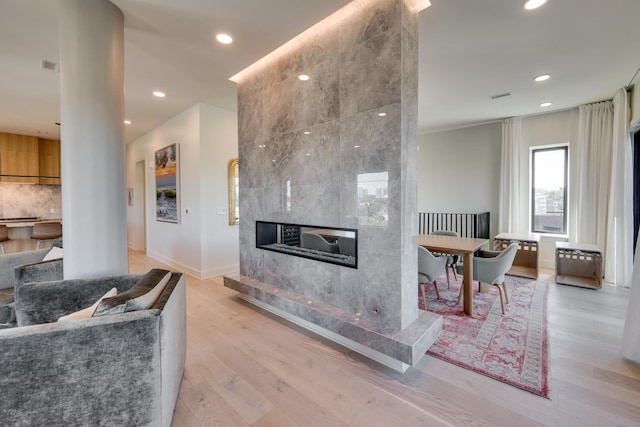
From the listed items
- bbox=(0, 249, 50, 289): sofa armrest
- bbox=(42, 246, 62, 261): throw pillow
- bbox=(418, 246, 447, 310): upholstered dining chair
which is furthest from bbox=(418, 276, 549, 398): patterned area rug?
bbox=(0, 249, 50, 289): sofa armrest

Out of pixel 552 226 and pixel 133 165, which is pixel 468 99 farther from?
pixel 133 165

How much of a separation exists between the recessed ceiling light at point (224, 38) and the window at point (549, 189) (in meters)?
5.71

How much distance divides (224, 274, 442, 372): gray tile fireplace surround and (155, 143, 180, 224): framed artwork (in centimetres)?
303

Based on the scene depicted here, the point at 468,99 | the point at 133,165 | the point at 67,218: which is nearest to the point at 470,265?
the point at 468,99

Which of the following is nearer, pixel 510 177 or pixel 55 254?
→ pixel 55 254

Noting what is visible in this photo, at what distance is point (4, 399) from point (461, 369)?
2.71 m

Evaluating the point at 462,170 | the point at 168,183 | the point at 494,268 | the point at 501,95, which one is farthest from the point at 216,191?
the point at 462,170

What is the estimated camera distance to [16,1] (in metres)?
2.20

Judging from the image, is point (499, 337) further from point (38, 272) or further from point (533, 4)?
point (38, 272)

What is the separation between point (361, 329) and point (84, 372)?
176cm

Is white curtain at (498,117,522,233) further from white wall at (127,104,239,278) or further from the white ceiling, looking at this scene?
white wall at (127,104,239,278)

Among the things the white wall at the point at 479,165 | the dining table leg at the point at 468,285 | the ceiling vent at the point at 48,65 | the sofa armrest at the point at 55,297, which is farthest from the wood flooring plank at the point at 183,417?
the white wall at the point at 479,165

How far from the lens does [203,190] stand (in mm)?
4539

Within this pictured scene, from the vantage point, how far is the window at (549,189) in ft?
16.8
